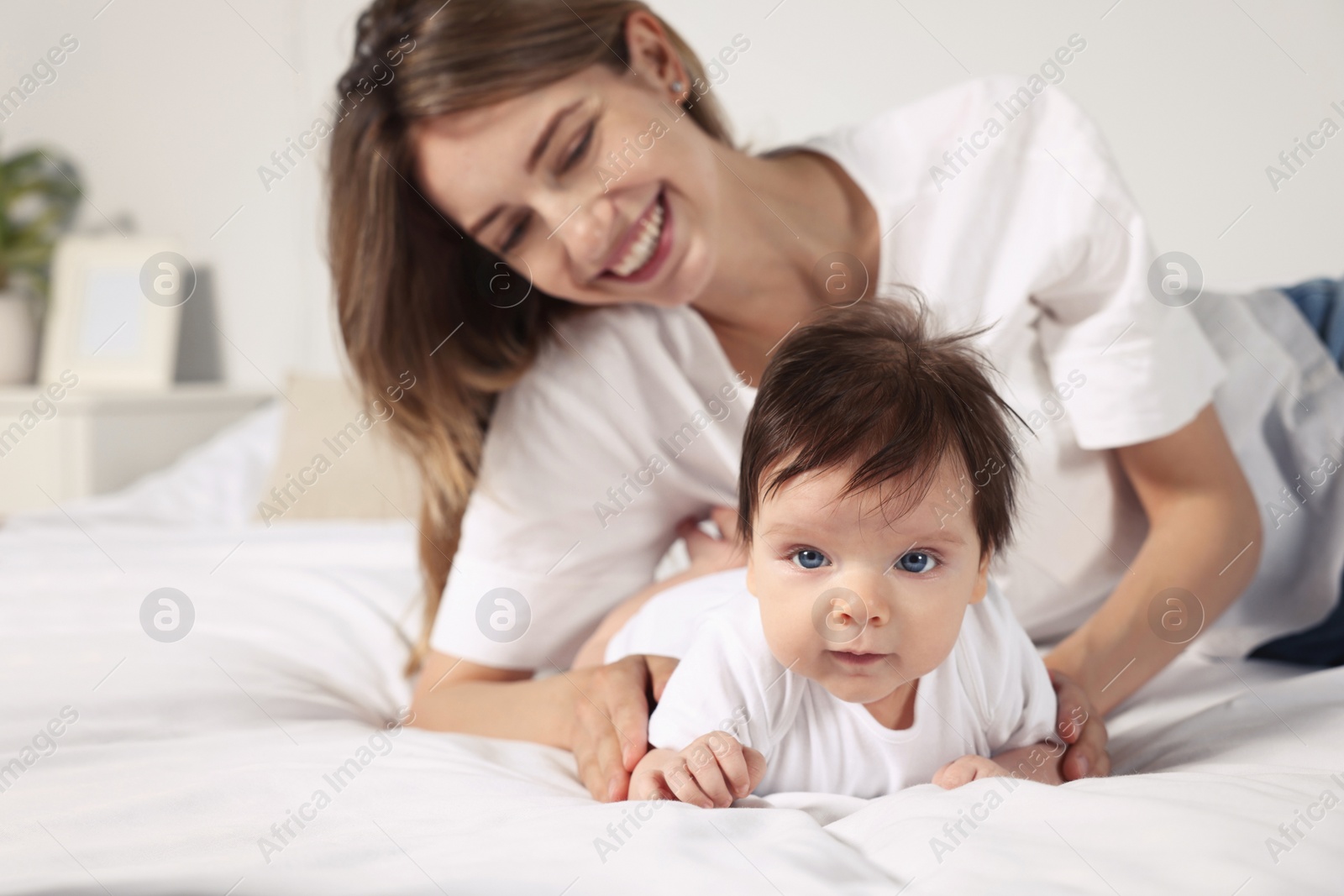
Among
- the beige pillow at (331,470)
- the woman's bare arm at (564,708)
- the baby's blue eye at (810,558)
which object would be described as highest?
the baby's blue eye at (810,558)

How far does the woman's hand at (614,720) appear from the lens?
0.74 meters

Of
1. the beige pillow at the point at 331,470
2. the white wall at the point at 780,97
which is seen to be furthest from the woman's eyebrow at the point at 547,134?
the white wall at the point at 780,97

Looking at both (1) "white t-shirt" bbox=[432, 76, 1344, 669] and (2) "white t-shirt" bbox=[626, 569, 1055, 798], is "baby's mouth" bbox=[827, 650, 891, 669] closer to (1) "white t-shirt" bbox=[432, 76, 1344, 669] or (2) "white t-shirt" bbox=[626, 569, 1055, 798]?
(2) "white t-shirt" bbox=[626, 569, 1055, 798]

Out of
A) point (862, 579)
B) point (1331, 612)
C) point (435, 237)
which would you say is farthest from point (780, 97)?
point (862, 579)

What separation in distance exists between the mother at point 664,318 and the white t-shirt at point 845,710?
15cm

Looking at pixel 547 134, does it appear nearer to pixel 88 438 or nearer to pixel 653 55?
pixel 653 55

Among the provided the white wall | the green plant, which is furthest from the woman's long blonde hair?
the green plant

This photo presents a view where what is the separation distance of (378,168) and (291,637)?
577 millimetres

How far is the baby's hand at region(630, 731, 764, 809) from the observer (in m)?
0.66

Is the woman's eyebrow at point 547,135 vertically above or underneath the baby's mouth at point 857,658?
above

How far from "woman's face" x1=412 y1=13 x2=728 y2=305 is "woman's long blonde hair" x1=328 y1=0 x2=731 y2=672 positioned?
0.03 m

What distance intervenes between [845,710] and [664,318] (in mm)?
559

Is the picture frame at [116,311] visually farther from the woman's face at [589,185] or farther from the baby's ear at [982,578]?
the baby's ear at [982,578]

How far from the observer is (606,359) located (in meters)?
1.14
